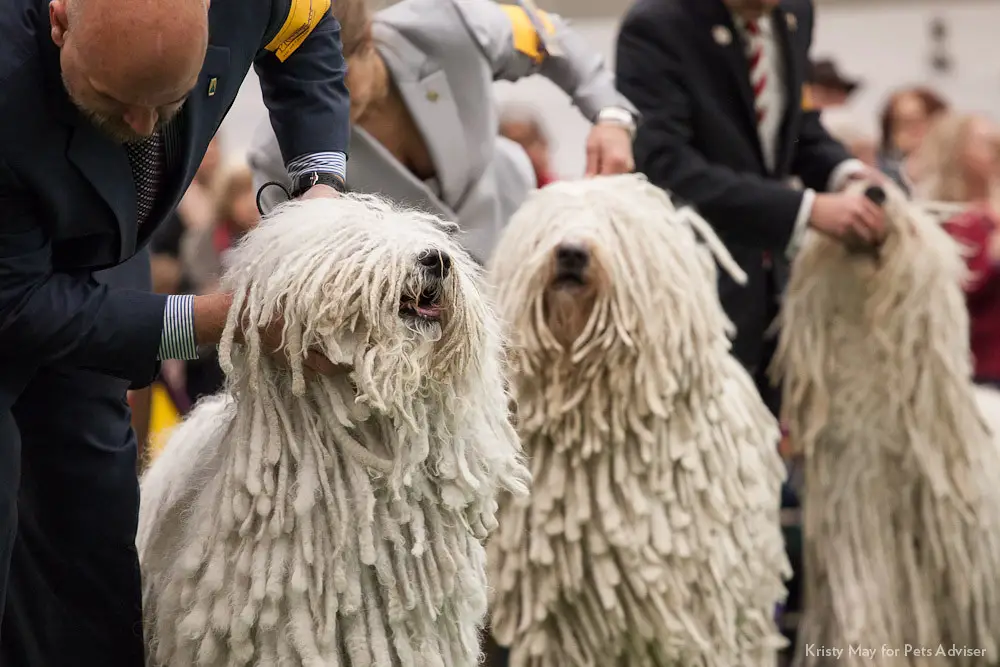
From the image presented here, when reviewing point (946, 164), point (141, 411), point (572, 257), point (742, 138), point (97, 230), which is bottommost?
point (946, 164)

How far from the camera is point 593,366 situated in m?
2.98

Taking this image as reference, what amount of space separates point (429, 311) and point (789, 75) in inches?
77.9

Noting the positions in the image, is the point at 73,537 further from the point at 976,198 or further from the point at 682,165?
the point at 976,198

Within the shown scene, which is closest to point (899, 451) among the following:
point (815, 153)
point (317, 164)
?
point (815, 153)

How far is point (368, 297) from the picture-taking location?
2160 millimetres

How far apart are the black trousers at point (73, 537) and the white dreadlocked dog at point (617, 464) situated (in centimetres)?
A: 85

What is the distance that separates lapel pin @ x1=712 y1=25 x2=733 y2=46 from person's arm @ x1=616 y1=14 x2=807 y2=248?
0.12 m

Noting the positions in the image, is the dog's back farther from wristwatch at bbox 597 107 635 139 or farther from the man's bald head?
wristwatch at bbox 597 107 635 139

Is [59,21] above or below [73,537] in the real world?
above

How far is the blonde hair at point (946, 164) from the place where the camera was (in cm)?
541

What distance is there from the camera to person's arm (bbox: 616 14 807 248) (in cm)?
363

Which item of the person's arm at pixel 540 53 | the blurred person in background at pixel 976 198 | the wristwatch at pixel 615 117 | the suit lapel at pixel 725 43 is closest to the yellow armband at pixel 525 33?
the person's arm at pixel 540 53

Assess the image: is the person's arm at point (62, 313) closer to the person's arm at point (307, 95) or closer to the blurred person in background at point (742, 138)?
the person's arm at point (307, 95)

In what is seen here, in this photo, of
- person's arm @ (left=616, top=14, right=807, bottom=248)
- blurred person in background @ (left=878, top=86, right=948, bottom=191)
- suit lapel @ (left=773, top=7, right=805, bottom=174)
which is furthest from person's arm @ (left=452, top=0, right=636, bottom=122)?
blurred person in background @ (left=878, top=86, right=948, bottom=191)
